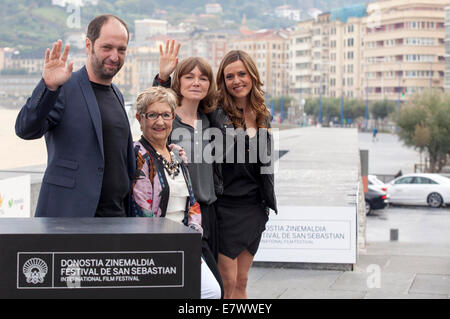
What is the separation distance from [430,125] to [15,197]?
174ft

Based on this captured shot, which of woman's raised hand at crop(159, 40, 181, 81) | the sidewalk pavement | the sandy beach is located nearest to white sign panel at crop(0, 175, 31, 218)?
the sidewalk pavement

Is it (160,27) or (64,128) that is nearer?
(64,128)

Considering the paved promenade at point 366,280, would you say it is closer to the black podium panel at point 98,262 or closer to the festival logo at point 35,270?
Result: the black podium panel at point 98,262

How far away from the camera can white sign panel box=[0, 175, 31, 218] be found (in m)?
8.10

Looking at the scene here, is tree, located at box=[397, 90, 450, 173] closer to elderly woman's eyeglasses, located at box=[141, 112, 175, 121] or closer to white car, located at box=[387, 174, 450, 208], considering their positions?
white car, located at box=[387, 174, 450, 208]

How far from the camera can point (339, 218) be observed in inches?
375

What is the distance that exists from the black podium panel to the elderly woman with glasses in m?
0.99

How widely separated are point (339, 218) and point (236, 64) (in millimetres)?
5432

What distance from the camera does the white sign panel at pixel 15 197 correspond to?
8102mm

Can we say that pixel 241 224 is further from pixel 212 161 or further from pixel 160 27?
pixel 160 27

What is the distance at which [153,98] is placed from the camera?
370cm

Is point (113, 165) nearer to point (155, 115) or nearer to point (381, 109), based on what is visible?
point (155, 115)

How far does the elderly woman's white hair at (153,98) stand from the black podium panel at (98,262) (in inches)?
46.1
